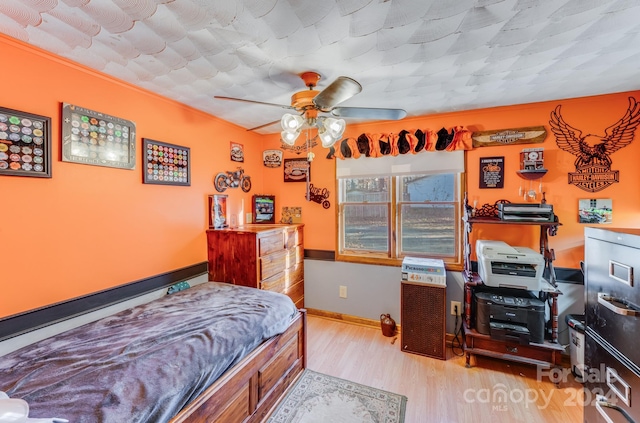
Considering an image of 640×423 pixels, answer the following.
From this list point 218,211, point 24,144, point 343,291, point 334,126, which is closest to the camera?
point 24,144

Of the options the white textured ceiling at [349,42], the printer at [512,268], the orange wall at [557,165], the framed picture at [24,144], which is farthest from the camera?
the orange wall at [557,165]

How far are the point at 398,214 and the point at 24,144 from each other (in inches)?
126

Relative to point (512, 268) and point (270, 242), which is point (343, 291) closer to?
point (270, 242)

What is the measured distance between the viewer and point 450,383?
2.16m

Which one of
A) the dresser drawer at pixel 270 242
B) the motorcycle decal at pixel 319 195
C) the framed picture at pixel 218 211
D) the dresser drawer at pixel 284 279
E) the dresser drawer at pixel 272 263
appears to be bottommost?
the dresser drawer at pixel 284 279

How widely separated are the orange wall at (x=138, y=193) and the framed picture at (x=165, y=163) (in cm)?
7

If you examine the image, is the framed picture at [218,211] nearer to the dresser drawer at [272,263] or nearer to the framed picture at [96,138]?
the dresser drawer at [272,263]

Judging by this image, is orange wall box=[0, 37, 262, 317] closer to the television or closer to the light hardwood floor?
the television

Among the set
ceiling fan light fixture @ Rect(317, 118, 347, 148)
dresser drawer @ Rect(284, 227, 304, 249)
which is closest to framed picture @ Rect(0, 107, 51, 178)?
ceiling fan light fixture @ Rect(317, 118, 347, 148)

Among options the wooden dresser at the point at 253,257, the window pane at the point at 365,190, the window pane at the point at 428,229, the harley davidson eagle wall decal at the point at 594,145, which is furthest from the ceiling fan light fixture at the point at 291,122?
the harley davidson eagle wall decal at the point at 594,145

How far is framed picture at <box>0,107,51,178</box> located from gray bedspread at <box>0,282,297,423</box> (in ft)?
3.40

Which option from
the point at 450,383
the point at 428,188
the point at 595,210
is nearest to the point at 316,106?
the point at 428,188

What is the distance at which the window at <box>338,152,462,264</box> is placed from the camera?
2949mm

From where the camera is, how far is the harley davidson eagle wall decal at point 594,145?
224cm
